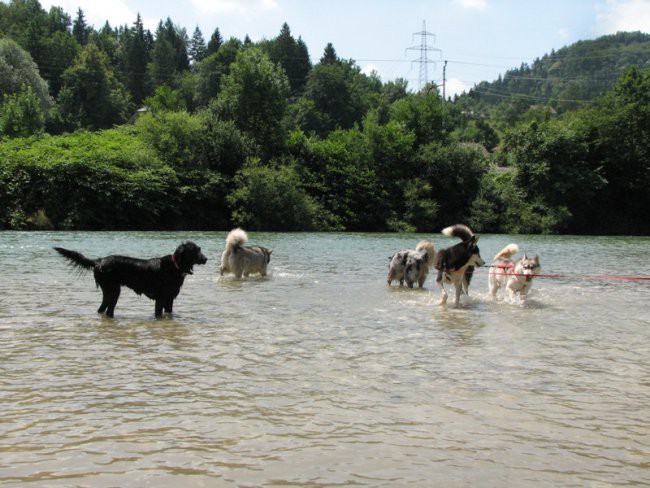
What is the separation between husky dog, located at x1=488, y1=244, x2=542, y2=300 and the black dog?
595 centimetres

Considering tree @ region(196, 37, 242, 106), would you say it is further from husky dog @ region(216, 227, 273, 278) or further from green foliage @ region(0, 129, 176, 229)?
husky dog @ region(216, 227, 273, 278)

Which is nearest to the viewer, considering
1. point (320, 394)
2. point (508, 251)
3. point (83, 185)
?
point (320, 394)

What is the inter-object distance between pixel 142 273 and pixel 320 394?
16.1 ft

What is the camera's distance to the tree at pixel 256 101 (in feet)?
178

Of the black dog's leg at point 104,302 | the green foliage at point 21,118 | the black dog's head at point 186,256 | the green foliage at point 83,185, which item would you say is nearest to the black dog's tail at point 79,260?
the black dog's leg at point 104,302

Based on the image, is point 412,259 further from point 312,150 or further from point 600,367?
point 312,150

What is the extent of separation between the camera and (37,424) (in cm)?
504

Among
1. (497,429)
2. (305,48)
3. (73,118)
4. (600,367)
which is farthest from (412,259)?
(305,48)

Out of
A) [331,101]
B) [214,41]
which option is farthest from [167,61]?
[331,101]

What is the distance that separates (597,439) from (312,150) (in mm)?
52109

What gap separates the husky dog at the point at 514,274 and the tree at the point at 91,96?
92288 millimetres

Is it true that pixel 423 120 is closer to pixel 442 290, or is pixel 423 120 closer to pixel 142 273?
pixel 442 290

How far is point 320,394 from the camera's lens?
6047mm

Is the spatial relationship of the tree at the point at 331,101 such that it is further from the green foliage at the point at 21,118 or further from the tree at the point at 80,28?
the tree at the point at 80,28
